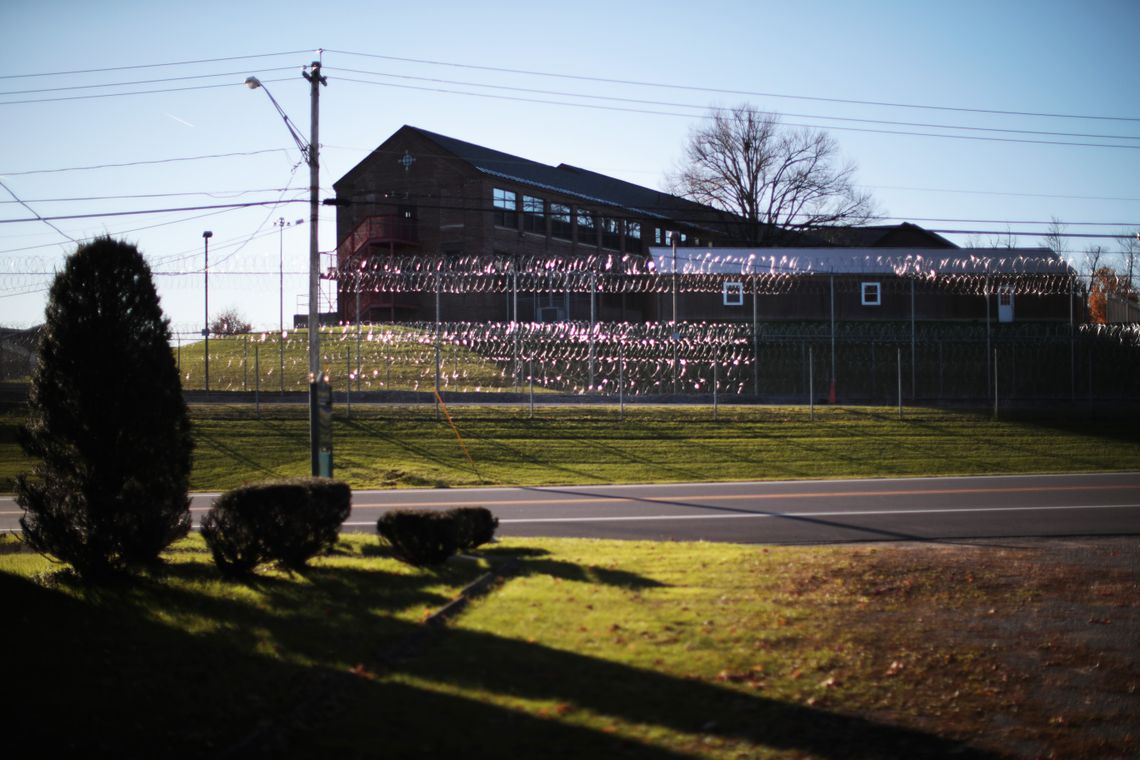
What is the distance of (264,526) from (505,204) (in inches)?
1465

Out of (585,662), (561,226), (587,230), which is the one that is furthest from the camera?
(587,230)

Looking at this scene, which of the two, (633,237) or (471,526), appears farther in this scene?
(633,237)

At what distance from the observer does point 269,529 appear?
9750 millimetres

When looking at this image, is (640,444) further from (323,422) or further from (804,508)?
(323,422)

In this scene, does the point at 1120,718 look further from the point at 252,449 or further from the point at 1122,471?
the point at 252,449

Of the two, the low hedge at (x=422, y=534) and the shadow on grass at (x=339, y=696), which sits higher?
the low hedge at (x=422, y=534)

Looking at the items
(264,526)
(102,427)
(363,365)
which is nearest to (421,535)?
(264,526)

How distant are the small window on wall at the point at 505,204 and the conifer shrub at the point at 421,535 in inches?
1354

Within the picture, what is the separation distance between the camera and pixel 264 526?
9.74m

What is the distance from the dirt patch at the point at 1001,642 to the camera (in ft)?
20.2

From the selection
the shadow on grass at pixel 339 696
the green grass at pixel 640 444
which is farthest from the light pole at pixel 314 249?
the shadow on grass at pixel 339 696

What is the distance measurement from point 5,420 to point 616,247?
32325 mm

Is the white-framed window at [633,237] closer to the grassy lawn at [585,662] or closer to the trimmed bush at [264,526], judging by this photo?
the grassy lawn at [585,662]

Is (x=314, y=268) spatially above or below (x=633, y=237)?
below
